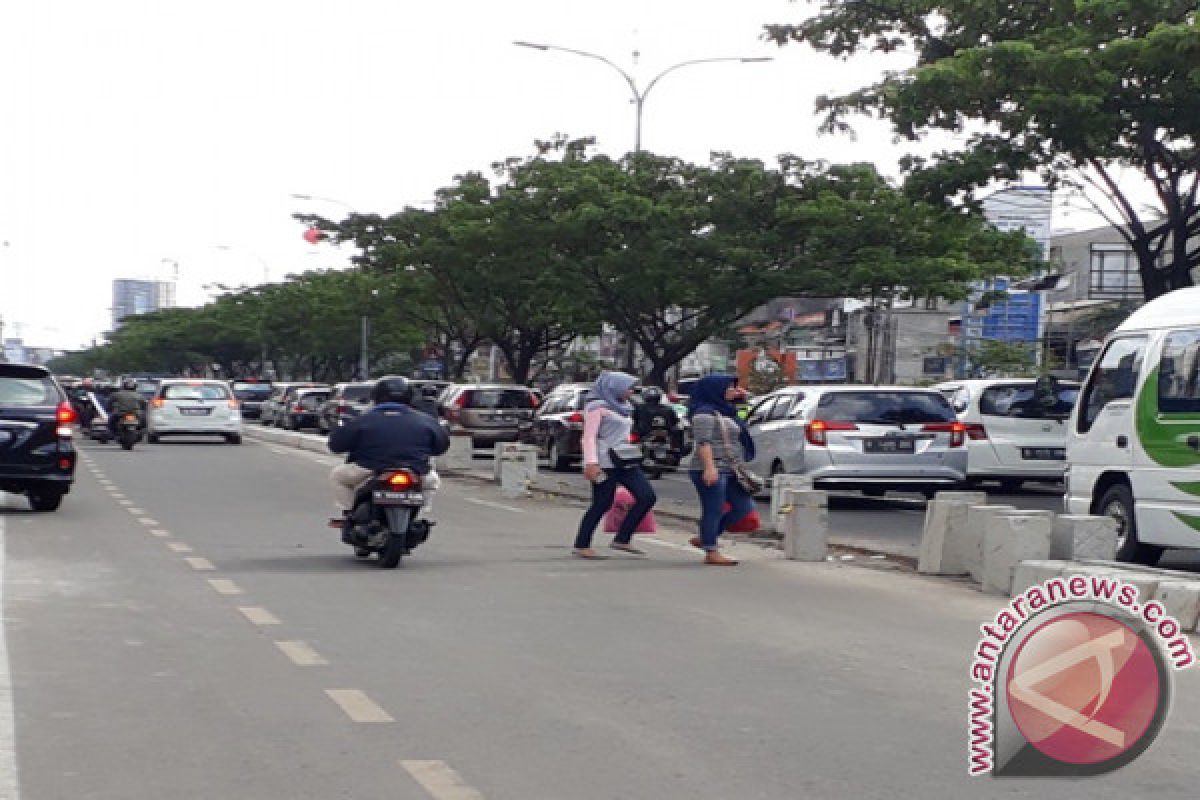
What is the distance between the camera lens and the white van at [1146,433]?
1366 centimetres

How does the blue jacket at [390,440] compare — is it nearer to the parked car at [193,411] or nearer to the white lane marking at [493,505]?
the white lane marking at [493,505]

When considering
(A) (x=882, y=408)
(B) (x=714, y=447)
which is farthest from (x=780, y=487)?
(A) (x=882, y=408)

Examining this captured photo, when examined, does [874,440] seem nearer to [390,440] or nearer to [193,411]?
[390,440]

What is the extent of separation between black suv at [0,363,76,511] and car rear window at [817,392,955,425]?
8.74 metres

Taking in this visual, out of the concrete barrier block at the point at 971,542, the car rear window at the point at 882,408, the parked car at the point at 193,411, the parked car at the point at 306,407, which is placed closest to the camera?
the concrete barrier block at the point at 971,542

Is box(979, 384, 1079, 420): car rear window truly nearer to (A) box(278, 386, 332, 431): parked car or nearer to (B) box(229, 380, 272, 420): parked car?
(A) box(278, 386, 332, 431): parked car

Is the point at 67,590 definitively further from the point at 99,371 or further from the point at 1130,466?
the point at 99,371

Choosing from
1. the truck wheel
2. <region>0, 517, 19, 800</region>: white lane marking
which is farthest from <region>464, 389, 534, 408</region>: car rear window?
<region>0, 517, 19, 800</region>: white lane marking

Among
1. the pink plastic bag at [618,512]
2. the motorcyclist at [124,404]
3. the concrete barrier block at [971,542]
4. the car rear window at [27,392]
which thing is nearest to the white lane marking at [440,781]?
the concrete barrier block at [971,542]

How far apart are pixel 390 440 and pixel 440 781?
25.5ft

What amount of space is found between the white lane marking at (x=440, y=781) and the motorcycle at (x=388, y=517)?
23.5ft

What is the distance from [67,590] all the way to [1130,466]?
822 centimetres

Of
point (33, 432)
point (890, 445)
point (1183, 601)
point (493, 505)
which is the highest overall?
point (890, 445)

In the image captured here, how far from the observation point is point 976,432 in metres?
24.5
